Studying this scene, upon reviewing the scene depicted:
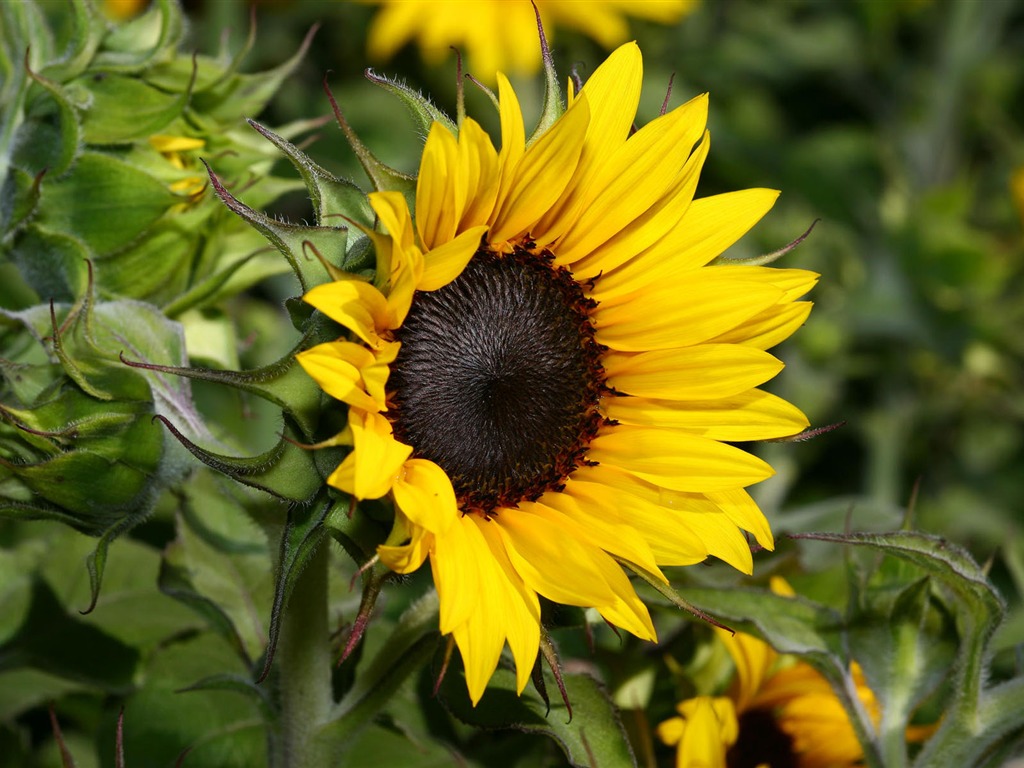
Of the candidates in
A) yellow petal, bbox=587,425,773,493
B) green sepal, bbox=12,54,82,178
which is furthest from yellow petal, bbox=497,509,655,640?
green sepal, bbox=12,54,82,178

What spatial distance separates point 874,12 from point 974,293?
1007mm

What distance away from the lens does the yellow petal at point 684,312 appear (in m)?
1.31

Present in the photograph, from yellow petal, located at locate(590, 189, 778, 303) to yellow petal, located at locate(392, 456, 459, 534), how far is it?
306 mm

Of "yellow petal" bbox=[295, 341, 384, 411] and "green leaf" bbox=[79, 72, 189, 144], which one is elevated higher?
"yellow petal" bbox=[295, 341, 384, 411]

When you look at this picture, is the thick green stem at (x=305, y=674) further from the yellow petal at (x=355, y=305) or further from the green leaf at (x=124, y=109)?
the green leaf at (x=124, y=109)

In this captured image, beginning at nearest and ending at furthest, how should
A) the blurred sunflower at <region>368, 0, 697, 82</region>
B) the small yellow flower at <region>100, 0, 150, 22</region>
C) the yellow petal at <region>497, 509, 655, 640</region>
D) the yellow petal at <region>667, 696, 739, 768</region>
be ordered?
the yellow petal at <region>497, 509, 655, 640</region>
the yellow petal at <region>667, 696, 739, 768</region>
the blurred sunflower at <region>368, 0, 697, 82</region>
the small yellow flower at <region>100, 0, 150, 22</region>

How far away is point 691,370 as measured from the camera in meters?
1.35

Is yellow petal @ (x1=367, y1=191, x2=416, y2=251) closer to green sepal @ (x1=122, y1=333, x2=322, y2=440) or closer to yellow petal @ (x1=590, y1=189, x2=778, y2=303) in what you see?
green sepal @ (x1=122, y1=333, x2=322, y2=440)

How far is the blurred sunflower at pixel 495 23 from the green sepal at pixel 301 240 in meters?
1.96

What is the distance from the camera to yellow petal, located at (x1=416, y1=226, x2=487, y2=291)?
1.16 m

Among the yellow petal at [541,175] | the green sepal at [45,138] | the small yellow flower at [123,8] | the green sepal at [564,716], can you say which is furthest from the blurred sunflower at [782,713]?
the small yellow flower at [123,8]

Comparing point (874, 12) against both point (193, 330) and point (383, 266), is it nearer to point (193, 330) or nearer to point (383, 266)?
point (193, 330)

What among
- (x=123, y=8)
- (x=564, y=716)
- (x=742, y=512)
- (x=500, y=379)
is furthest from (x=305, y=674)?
(x=123, y=8)

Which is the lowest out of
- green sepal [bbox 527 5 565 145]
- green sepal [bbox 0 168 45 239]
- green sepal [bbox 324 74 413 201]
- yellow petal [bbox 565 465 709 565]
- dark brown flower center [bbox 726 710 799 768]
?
dark brown flower center [bbox 726 710 799 768]
